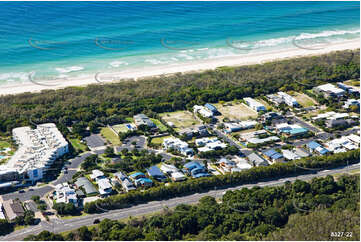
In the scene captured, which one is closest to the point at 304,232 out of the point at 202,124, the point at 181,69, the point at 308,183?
the point at 308,183

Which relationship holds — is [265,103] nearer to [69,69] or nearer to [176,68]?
[176,68]

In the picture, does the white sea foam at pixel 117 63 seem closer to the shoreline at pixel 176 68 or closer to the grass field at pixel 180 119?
the shoreline at pixel 176 68

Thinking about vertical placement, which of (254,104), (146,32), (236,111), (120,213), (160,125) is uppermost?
(146,32)

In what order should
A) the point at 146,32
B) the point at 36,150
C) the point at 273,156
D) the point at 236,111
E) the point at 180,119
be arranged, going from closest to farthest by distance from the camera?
1. the point at 273,156
2. the point at 36,150
3. the point at 180,119
4. the point at 236,111
5. the point at 146,32

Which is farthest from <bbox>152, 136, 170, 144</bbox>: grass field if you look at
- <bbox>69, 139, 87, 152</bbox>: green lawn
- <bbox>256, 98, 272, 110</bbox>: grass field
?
<bbox>256, 98, 272, 110</bbox>: grass field

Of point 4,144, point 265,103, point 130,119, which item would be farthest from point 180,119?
point 4,144

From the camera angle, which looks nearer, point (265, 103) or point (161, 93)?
point (265, 103)

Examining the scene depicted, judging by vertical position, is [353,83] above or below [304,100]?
above
